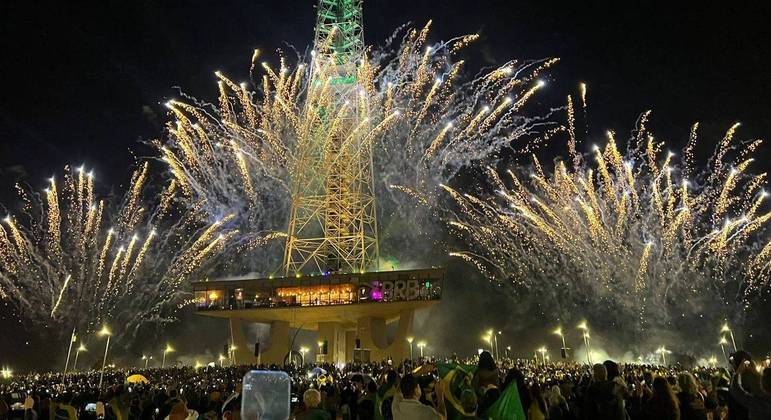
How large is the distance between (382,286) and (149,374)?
23.5m

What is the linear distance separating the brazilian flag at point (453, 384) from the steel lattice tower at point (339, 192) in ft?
147

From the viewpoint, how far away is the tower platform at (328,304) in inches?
2009

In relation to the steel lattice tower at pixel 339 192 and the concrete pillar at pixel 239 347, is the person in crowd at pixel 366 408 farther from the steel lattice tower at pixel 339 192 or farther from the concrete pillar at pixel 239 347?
the concrete pillar at pixel 239 347

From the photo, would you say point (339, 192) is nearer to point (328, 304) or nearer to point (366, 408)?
point (328, 304)

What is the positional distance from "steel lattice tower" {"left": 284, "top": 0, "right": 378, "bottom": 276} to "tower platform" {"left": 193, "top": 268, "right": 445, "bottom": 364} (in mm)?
2631

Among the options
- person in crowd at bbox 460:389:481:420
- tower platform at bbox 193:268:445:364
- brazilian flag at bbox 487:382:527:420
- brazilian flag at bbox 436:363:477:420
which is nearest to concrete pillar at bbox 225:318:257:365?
tower platform at bbox 193:268:445:364

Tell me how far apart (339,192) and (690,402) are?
5105 centimetres

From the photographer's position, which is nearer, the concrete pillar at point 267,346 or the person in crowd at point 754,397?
the person in crowd at point 754,397

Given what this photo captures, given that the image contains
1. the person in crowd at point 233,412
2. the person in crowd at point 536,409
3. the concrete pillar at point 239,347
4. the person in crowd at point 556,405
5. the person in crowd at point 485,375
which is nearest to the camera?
the person in crowd at point 536,409

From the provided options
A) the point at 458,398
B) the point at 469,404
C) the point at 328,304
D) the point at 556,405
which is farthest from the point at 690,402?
the point at 328,304

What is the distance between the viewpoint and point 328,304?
170 feet

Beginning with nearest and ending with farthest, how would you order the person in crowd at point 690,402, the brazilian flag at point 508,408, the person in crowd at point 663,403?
the brazilian flag at point 508,408, the person in crowd at point 663,403, the person in crowd at point 690,402

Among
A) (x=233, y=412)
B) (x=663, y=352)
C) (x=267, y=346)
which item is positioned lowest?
(x=233, y=412)

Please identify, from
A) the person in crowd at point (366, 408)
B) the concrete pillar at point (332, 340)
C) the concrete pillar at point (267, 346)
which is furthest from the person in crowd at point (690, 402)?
the concrete pillar at point (332, 340)
